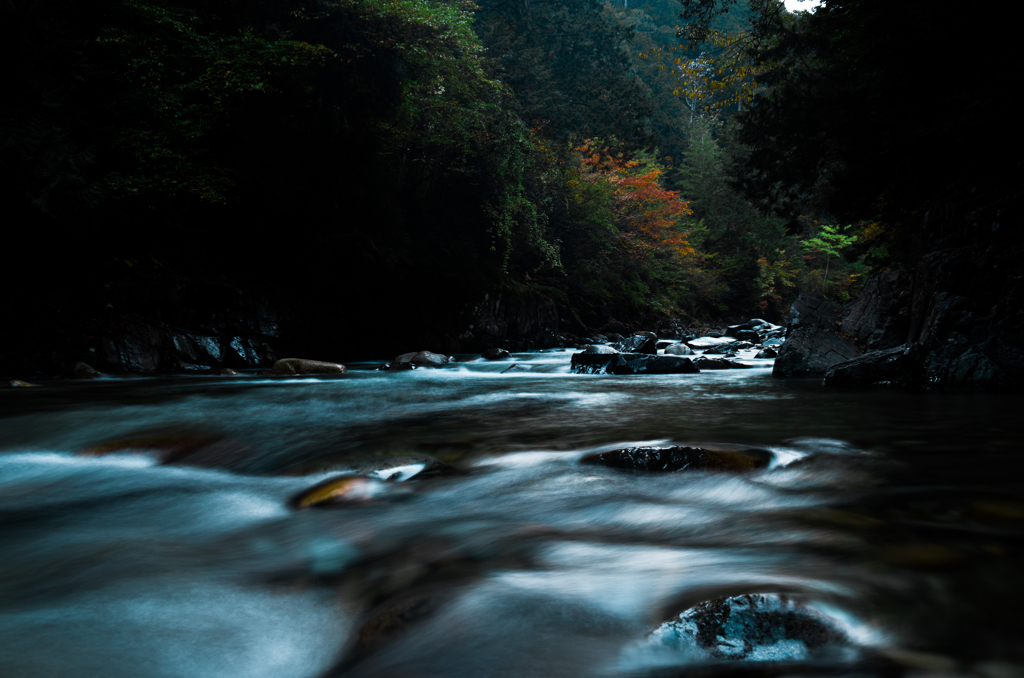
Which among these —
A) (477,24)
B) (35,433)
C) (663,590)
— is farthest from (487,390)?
(477,24)

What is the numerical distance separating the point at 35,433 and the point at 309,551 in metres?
4.18

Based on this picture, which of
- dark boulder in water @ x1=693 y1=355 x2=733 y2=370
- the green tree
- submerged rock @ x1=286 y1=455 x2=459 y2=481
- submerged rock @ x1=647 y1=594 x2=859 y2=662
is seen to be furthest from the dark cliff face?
the green tree

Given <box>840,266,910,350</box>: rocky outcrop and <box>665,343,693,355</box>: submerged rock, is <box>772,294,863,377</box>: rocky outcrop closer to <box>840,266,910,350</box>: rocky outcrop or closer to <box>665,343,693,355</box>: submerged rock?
<box>840,266,910,350</box>: rocky outcrop

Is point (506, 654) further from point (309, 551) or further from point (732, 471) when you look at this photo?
point (732, 471)

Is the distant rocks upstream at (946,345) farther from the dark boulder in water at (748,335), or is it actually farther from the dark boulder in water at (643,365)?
the dark boulder in water at (748,335)

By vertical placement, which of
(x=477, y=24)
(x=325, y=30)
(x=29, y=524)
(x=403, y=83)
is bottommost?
(x=29, y=524)

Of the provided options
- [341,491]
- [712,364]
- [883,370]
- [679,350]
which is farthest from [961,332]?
[679,350]

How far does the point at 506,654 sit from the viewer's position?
5.02 feet

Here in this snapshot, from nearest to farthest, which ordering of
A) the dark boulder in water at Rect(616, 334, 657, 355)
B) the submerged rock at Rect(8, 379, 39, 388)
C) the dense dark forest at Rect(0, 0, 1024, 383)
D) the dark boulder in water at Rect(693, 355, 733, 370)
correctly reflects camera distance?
the dense dark forest at Rect(0, 0, 1024, 383), the submerged rock at Rect(8, 379, 39, 388), the dark boulder in water at Rect(693, 355, 733, 370), the dark boulder in water at Rect(616, 334, 657, 355)

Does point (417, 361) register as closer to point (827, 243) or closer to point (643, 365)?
point (643, 365)

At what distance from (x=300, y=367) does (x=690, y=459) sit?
855cm

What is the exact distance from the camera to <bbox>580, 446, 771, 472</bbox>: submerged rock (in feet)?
10.8

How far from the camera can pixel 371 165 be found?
45.7 ft

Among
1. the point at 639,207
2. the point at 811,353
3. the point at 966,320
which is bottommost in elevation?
the point at 811,353
